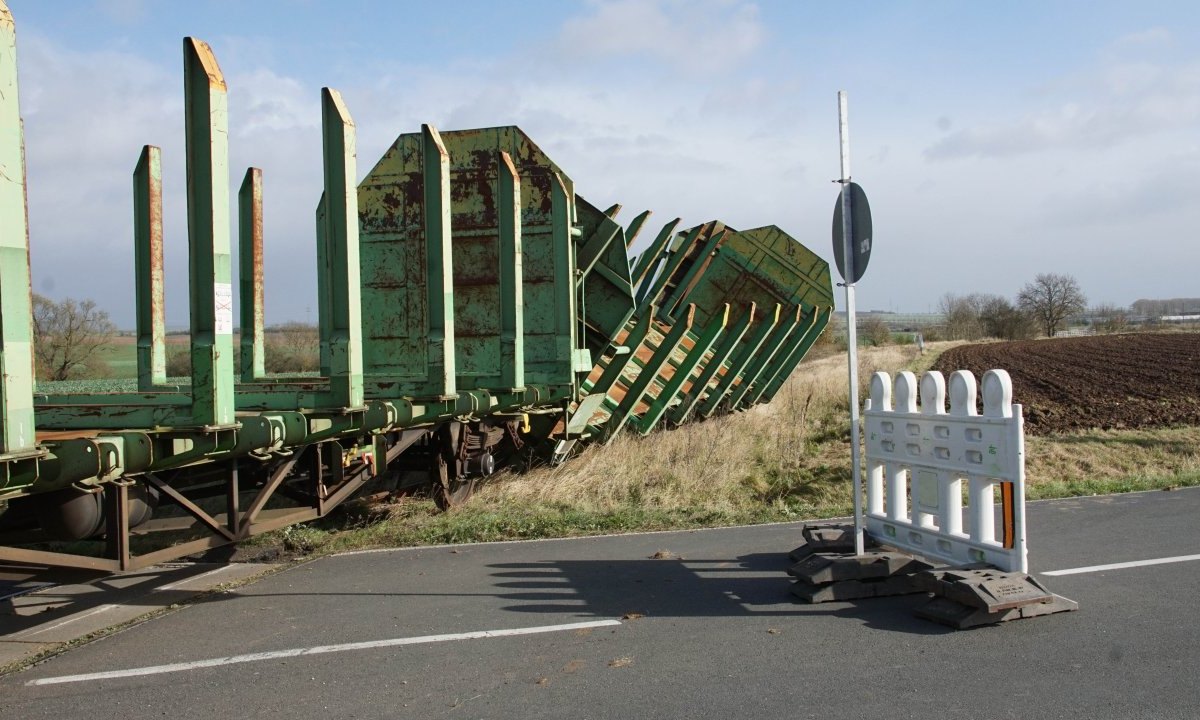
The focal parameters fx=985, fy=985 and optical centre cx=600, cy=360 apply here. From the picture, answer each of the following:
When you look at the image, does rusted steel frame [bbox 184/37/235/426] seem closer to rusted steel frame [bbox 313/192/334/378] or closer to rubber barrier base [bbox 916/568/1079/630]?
rusted steel frame [bbox 313/192/334/378]

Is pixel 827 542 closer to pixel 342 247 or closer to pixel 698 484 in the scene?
pixel 342 247

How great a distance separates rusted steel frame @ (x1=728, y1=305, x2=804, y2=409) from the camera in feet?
73.8

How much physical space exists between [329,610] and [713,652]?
8.24 feet

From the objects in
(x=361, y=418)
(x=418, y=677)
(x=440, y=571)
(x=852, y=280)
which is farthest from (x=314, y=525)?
(x=852, y=280)

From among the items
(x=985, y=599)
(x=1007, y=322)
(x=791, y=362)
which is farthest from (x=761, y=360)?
(x=1007, y=322)

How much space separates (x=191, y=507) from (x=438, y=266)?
2.75 meters

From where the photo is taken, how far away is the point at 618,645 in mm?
5258

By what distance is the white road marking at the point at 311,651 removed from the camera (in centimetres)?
495

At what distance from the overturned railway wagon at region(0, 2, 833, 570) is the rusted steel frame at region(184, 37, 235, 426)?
0.03 feet

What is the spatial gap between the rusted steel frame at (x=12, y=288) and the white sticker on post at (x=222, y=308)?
3.78 feet

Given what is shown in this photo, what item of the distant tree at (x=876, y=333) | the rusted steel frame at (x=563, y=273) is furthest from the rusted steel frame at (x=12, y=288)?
the distant tree at (x=876, y=333)

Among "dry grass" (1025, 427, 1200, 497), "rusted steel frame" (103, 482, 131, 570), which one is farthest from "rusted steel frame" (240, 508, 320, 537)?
"dry grass" (1025, 427, 1200, 497)

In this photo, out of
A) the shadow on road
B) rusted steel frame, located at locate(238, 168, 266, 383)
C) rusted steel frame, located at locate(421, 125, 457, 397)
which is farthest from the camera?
rusted steel frame, located at locate(238, 168, 266, 383)

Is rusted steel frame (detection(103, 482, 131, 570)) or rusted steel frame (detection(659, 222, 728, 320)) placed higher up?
rusted steel frame (detection(659, 222, 728, 320))
